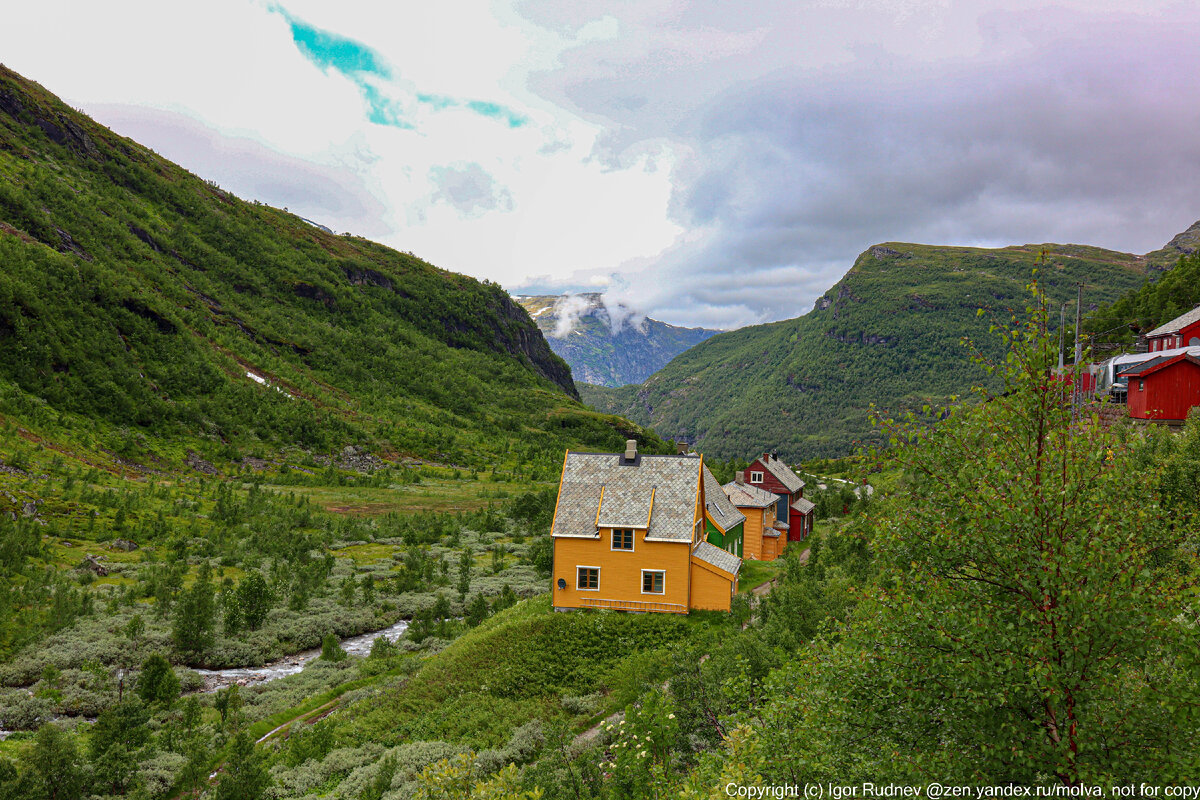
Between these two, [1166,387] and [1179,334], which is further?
[1179,334]

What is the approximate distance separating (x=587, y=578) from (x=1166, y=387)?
40.3 metres

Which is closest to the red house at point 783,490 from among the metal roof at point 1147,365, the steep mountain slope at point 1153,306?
the metal roof at point 1147,365

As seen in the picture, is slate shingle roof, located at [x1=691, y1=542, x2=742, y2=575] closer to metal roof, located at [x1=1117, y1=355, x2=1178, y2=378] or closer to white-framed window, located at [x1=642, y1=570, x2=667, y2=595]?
white-framed window, located at [x1=642, y1=570, x2=667, y2=595]

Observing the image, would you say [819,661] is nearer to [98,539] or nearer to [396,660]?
[396,660]

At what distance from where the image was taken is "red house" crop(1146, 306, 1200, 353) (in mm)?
48844

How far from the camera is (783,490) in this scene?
60.3 m

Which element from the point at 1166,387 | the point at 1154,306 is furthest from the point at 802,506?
the point at 1154,306

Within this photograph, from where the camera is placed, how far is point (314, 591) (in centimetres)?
4238

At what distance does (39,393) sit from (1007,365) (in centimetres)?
9079

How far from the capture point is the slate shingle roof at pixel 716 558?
33.8 meters

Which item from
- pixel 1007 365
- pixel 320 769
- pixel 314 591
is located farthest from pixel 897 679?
pixel 314 591

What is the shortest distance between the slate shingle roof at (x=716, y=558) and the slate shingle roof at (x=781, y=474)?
26.1 metres

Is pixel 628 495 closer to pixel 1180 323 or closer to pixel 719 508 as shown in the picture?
pixel 719 508

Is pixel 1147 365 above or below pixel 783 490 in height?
above
